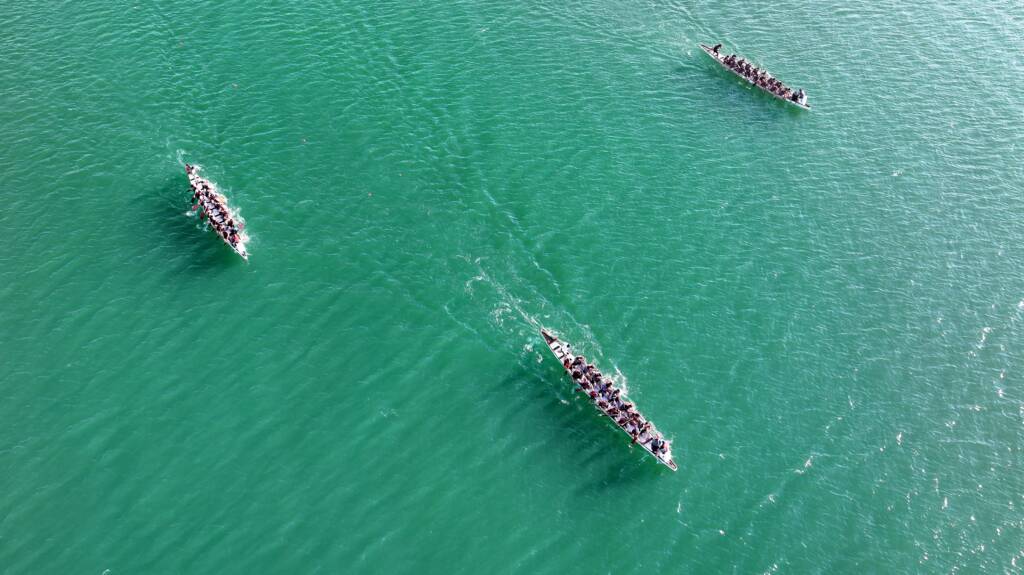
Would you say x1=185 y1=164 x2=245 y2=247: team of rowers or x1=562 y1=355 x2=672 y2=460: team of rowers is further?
x1=185 y1=164 x2=245 y2=247: team of rowers

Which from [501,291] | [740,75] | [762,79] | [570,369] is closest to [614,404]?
[570,369]

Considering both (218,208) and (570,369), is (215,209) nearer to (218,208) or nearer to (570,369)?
(218,208)

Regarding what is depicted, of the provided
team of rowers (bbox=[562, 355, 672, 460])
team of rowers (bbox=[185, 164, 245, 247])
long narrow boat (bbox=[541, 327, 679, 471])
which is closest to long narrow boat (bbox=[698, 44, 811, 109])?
long narrow boat (bbox=[541, 327, 679, 471])

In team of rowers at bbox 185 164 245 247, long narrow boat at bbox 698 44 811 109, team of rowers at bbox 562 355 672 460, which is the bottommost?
team of rowers at bbox 562 355 672 460

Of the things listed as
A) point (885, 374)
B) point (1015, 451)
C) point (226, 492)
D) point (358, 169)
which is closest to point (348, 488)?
point (226, 492)

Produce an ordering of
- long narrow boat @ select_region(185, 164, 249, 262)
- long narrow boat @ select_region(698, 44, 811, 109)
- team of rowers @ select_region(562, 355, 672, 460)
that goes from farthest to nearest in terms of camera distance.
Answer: long narrow boat @ select_region(698, 44, 811, 109) < long narrow boat @ select_region(185, 164, 249, 262) < team of rowers @ select_region(562, 355, 672, 460)

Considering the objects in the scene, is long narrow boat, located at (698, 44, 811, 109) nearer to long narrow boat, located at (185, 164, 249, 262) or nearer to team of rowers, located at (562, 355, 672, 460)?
team of rowers, located at (562, 355, 672, 460)

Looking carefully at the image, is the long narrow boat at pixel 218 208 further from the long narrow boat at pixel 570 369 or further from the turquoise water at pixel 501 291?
→ the long narrow boat at pixel 570 369
